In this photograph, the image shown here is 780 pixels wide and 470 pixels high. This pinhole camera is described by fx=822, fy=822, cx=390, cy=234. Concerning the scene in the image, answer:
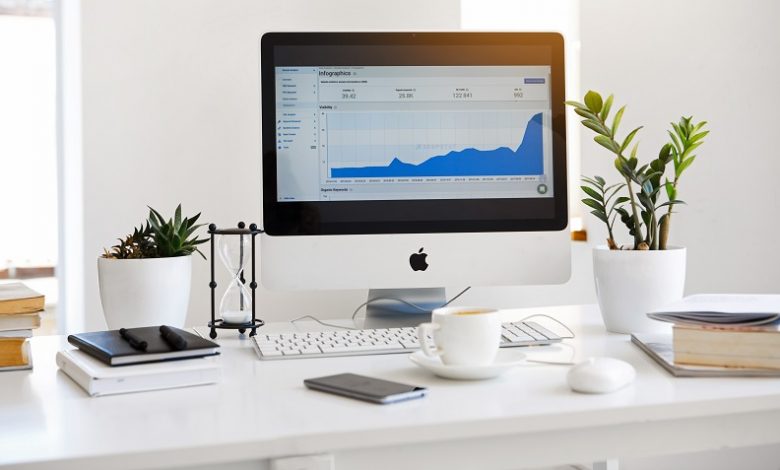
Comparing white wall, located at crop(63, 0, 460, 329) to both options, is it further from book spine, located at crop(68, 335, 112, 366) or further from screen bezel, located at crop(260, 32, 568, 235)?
book spine, located at crop(68, 335, 112, 366)

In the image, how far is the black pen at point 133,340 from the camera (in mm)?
1078

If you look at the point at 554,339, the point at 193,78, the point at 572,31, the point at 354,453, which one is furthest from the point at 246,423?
the point at 572,31

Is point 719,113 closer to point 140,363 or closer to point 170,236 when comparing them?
point 170,236

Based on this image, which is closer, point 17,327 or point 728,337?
point 728,337

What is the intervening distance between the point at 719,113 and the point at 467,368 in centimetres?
125

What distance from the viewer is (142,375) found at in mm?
1038

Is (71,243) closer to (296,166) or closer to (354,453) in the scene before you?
(296,166)

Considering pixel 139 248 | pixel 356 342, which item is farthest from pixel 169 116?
pixel 356 342

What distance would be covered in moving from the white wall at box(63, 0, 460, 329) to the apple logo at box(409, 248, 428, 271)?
66cm

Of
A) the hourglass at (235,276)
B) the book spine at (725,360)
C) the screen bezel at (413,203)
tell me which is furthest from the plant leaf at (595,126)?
the hourglass at (235,276)

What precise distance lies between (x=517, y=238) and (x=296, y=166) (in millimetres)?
437

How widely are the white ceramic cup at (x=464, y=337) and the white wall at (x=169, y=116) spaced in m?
1.08

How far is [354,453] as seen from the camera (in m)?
0.90

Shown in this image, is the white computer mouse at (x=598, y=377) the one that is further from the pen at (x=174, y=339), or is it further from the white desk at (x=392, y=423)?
the pen at (x=174, y=339)
